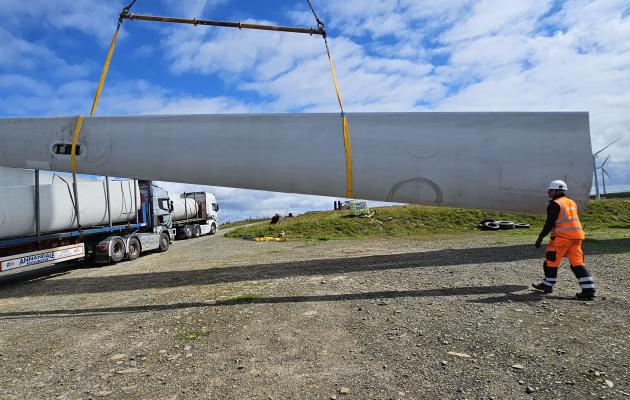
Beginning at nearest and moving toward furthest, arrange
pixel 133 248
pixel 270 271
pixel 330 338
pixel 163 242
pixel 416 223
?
pixel 330 338
pixel 270 271
pixel 133 248
pixel 163 242
pixel 416 223

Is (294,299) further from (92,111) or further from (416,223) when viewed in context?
(416,223)

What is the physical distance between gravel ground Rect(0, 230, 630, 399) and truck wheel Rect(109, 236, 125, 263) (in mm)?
4219

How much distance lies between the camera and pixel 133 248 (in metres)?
14.0

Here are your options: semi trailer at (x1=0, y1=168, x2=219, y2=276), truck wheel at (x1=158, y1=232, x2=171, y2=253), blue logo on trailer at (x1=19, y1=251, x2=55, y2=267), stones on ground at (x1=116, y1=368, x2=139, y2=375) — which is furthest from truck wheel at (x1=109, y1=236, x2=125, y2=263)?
stones on ground at (x1=116, y1=368, x2=139, y2=375)

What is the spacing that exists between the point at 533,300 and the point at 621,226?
17486mm

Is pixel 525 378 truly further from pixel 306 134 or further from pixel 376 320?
pixel 306 134

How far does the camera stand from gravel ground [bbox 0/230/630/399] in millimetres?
3324

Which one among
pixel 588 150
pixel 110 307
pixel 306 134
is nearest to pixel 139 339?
pixel 110 307

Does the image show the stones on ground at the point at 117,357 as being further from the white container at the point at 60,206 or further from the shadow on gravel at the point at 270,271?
the white container at the point at 60,206

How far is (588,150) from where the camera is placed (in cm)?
837

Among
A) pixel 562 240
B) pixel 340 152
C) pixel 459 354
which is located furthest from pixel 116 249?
pixel 562 240

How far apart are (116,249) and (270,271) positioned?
659 cm

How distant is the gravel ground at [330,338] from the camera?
10.9ft

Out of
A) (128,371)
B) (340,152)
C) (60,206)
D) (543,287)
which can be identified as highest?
(340,152)
